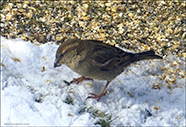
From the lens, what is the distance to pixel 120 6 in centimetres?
404

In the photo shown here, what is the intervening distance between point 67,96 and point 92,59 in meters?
0.52

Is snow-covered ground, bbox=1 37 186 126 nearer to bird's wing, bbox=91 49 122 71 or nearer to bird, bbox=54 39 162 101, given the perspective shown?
bird, bbox=54 39 162 101

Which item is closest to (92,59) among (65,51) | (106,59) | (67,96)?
(106,59)

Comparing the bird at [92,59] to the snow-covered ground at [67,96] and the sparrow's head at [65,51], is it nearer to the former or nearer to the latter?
the sparrow's head at [65,51]

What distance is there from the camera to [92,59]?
259 centimetres

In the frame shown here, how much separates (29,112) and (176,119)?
5.42 ft

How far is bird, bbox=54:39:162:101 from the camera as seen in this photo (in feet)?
8.21

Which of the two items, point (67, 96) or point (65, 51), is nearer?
point (65, 51)

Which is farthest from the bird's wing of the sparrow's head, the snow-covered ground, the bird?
the snow-covered ground

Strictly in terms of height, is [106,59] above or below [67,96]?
above

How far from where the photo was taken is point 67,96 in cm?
263

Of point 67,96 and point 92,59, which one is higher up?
point 92,59

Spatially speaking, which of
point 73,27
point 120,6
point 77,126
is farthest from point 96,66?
point 120,6

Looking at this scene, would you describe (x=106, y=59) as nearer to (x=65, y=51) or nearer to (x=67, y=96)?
(x=65, y=51)
